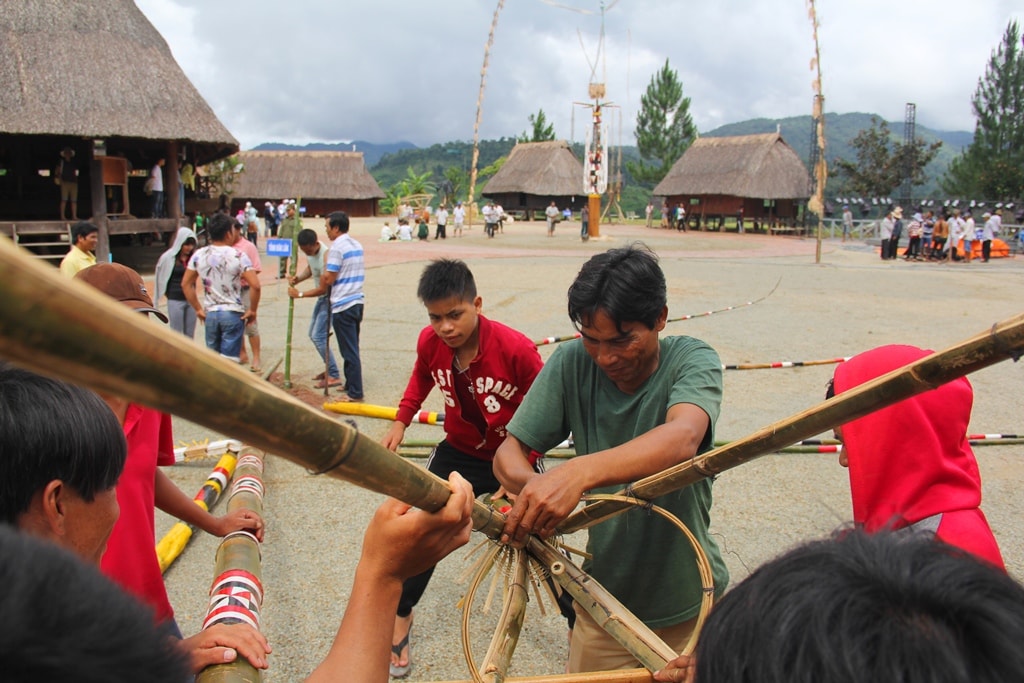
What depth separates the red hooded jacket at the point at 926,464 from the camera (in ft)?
6.02

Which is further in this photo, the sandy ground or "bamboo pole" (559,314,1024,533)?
the sandy ground

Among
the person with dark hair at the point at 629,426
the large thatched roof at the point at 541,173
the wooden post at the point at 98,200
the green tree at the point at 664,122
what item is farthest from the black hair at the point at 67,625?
the green tree at the point at 664,122

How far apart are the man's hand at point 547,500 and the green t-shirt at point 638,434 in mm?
412

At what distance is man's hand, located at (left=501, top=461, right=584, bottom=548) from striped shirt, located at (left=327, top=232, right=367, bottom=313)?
506cm

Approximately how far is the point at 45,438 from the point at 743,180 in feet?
137

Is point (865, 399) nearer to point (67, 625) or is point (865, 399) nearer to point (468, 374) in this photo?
point (67, 625)

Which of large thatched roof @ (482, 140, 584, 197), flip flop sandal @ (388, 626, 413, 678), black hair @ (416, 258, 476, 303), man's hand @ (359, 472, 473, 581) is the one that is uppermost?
large thatched roof @ (482, 140, 584, 197)

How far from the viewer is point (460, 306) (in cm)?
344

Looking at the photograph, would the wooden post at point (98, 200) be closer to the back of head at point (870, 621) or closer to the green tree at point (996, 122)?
the back of head at point (870, 621)

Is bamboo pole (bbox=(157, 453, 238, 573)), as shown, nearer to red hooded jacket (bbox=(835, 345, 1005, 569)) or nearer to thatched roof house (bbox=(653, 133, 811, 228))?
red hooded jacket (bbox=(835, 345, 1005, 569))

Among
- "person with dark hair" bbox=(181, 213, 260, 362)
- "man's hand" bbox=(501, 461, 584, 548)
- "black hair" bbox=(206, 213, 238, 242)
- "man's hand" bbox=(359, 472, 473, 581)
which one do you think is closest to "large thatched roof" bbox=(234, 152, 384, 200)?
"black hair" bbox=(206, 213, 238, 242)

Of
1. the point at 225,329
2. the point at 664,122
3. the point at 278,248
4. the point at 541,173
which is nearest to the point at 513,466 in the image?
the point at 225,329

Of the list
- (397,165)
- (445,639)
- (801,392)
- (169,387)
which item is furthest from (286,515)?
(397,165)

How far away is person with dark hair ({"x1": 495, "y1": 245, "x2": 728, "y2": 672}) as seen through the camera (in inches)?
79.3
